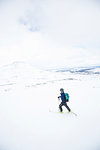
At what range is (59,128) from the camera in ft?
13.2

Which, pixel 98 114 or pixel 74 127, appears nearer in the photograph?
pixel 74 127

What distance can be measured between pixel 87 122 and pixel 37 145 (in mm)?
2957

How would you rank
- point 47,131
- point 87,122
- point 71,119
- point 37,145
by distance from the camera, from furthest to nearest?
point 71,119, point 87,122, point 47,131, point 37,145

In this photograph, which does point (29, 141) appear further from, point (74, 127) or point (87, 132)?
point (87, 132)

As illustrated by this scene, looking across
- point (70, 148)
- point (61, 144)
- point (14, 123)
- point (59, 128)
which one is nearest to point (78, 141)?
point (70, 148)

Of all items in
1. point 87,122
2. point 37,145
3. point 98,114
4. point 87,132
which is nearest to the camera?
point 37,145

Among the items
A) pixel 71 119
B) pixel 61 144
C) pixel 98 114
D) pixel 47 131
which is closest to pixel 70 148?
pixel 61 144

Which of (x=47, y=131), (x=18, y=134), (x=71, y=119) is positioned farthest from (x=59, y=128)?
(x=18, y=134)

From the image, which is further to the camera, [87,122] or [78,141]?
[87,122]

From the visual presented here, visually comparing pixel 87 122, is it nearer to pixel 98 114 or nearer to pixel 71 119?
pixel 71 119

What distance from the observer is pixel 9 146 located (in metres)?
3.31

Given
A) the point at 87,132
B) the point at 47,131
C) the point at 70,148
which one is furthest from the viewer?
the point at 47,131

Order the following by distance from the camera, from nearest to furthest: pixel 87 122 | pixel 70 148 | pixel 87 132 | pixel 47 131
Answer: pixel 70 148, pixel 87 132, pixel 47 131, pixel 87 122

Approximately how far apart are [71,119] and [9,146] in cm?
344
